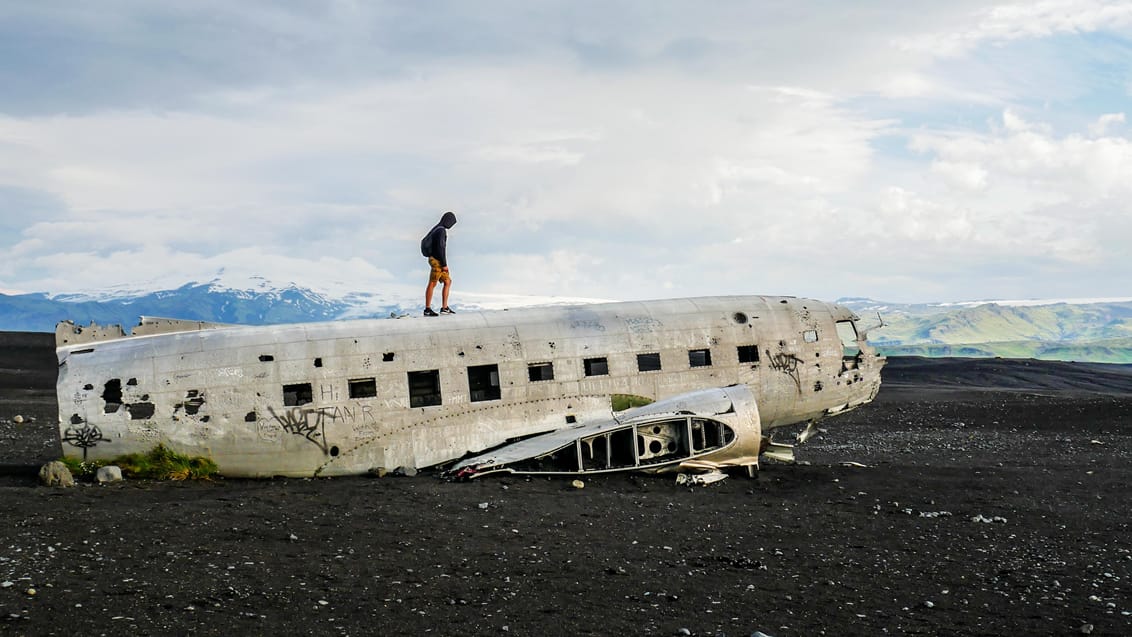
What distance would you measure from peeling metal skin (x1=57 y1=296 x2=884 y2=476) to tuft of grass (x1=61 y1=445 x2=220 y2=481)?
6.4 inches

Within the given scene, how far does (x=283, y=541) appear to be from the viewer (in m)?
13.3

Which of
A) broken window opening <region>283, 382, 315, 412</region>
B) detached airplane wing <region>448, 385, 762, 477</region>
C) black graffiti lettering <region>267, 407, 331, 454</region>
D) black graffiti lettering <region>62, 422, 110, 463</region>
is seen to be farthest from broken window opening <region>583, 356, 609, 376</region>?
black graffiti lettering <region>62, 422, 110, 463</region>

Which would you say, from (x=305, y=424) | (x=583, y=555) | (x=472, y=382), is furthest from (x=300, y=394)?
(x=583, y=555)

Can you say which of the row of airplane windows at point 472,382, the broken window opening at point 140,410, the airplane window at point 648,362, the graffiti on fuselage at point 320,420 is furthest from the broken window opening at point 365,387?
the airplane window at point 648,362

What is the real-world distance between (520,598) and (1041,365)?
78530 mm

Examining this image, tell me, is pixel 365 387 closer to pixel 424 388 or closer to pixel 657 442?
pixel 424 388

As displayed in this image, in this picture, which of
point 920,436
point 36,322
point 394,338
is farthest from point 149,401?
point 36,322

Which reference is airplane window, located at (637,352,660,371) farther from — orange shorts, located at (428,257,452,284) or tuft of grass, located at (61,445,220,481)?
tuft of grass, located at (61,445,220,481)

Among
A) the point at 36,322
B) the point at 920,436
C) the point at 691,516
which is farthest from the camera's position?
the point at 36,322

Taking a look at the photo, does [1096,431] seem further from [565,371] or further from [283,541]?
[283,541]

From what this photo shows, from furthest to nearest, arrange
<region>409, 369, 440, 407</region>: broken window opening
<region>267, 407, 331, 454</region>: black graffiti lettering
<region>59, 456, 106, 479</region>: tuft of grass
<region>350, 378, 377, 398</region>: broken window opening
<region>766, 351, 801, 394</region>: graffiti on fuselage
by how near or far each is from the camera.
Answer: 1. <region>766, 351, 801, 394</region>: graffiti on fuselage
2. <region>409, 369, 440, 407</region>: broken window opening
3. <region>350, 378, 377, 398</region>: broken window opening
4. <region>267, 407, 331, 454</region>: black graffiti lettering
5. <region>59, 456, 106, 479</region>: tuft of grass

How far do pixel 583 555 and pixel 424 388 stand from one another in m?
6.87

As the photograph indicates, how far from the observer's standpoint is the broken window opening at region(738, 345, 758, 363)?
65.6 feet

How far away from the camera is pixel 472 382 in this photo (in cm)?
1875
